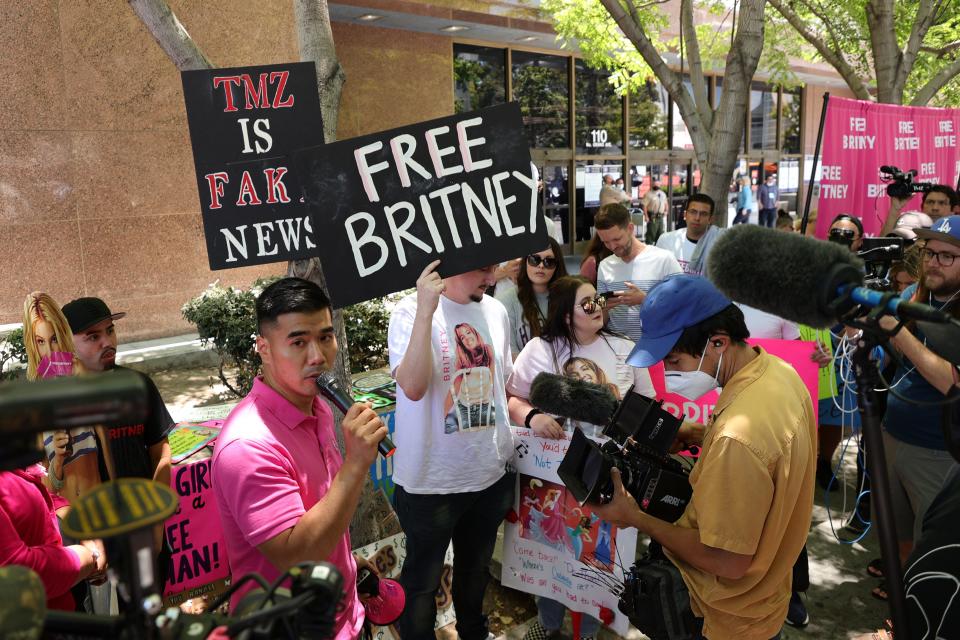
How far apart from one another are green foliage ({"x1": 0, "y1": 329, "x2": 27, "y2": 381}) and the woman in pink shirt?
6059 millimetres

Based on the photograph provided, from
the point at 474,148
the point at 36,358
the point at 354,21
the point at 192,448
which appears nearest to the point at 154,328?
the point at 354,21

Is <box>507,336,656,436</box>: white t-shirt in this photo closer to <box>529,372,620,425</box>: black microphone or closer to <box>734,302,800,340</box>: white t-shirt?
<box>529,372,620,425</box>: black microphone

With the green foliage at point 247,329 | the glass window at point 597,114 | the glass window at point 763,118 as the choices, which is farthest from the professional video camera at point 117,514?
the glass window at point 763,118

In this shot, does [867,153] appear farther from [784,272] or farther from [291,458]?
[291,458]

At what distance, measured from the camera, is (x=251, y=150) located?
3.56m

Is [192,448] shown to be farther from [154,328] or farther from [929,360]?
[154,328]

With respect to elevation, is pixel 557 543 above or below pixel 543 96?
below

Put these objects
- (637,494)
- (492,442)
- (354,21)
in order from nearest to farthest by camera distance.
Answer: (637,494), (492,442), (354,21)

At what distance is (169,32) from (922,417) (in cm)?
416

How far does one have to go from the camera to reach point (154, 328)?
10211mm

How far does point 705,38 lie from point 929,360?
1151cm

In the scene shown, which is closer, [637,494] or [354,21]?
[637,494]

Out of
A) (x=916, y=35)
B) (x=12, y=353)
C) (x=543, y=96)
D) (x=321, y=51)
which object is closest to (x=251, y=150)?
(x=321, y=51)

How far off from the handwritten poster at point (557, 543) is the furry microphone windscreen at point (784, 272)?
1885 mm
